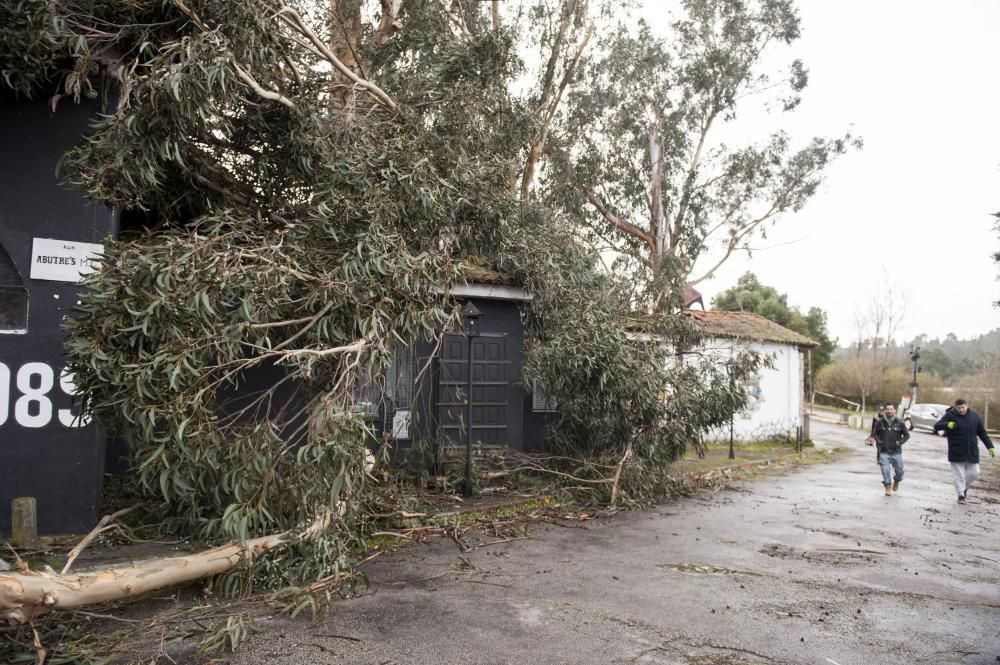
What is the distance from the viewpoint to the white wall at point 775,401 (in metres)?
20.8

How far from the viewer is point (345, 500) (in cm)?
666

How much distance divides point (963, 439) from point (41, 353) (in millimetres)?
13257

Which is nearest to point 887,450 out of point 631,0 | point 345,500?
point 345,500

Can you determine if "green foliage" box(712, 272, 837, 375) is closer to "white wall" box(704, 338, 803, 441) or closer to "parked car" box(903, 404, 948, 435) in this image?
"parked car" box(903, 404, 948, 435)

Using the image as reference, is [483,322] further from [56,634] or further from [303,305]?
[56,634]

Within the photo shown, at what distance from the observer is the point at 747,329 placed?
840 inches

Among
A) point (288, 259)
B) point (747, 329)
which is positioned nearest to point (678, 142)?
point (747, 329)

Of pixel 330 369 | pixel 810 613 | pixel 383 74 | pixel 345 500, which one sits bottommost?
pixel 810 613

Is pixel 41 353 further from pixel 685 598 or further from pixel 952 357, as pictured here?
pixel 952 357

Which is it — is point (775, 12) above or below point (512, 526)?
above

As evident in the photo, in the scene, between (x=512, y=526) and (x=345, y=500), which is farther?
(x=512, y=526)

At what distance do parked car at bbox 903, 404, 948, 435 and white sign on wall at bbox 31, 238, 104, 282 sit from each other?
103ft

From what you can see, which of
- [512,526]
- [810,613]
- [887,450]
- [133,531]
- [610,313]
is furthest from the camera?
[887,450]

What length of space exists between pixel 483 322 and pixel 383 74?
4.72 meters
